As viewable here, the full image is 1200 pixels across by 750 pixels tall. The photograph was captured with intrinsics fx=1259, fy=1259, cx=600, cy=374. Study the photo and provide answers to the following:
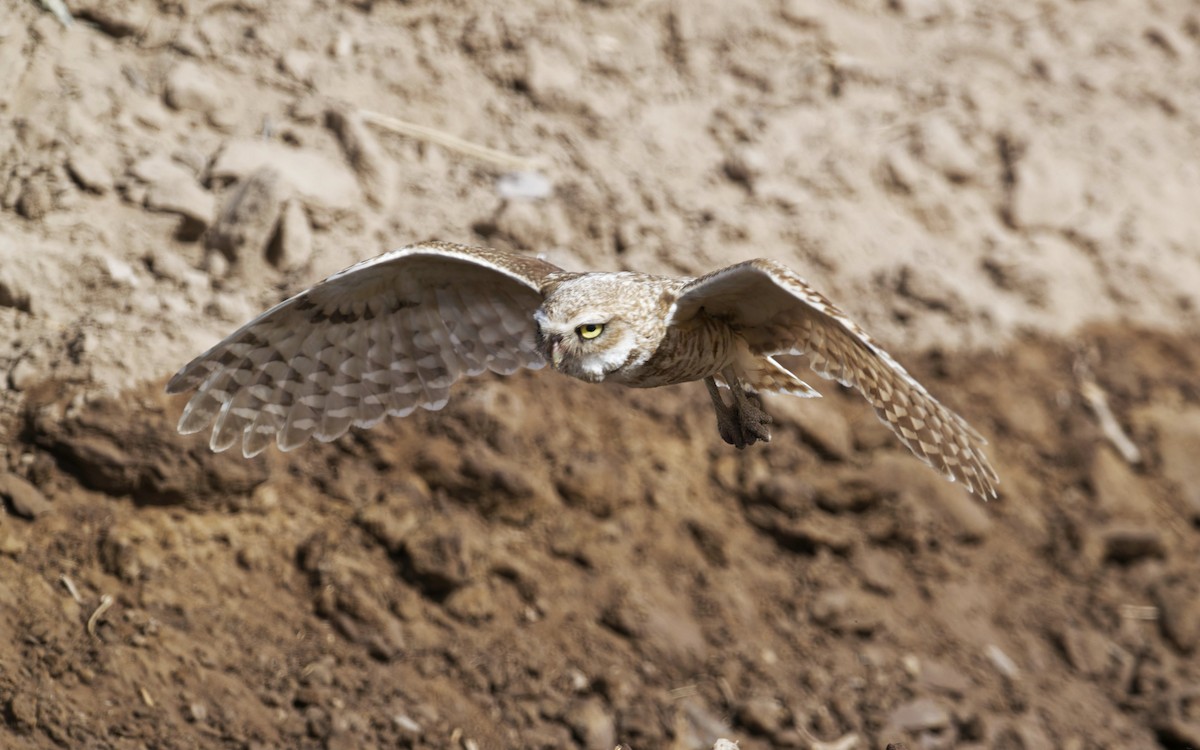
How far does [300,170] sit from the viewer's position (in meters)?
7.10

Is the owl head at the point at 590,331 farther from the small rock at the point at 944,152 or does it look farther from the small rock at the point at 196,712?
the small rock at the point at 944,152

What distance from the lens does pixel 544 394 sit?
23.8 feet

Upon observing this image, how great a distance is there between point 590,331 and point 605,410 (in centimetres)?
251

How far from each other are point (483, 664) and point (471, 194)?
9.46ft

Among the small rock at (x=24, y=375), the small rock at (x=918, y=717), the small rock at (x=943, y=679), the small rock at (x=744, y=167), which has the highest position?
the small rock at (x=24, y=375)

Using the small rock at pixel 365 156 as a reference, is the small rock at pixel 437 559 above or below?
below

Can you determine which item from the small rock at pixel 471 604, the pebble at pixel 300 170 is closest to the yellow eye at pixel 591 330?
the small rock at pixel 471 604

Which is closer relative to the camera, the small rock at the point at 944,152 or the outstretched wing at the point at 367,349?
the outstretched wing at the point at 367,349

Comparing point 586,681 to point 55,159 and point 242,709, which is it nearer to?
point 242,709

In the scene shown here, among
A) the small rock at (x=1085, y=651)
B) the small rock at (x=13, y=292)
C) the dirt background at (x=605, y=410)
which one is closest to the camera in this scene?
the dirt background at (x=605, y=410)

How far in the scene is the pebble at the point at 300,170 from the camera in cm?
694

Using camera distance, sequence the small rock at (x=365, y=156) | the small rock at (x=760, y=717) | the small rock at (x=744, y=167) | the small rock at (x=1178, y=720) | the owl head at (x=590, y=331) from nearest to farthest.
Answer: the owl head at (x=590, y=331) → the small rock at (x=760, y=717) → the small rock at (x=365, y=156) → the small rock at (x=1178, y=720) → the small rock at (x=744, y=167)

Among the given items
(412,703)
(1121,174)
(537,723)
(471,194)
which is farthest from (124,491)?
(1121,174)

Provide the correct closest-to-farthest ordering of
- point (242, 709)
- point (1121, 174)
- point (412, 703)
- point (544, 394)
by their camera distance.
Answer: point (242, 709), point (412, 703), point (544, 394), point (1121, 174)
